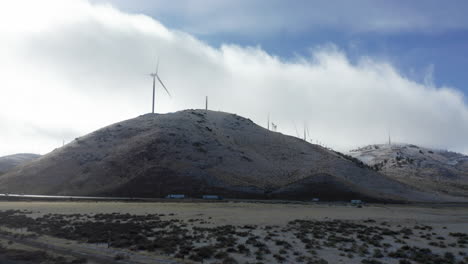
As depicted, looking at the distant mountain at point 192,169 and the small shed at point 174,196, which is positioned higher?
the distant mountain at point 192,169

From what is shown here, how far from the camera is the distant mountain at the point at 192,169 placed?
9506cm

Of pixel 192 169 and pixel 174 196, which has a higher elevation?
pixel 192 169

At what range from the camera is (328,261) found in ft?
70.2

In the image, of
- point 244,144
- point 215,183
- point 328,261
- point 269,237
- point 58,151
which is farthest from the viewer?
point 244,144

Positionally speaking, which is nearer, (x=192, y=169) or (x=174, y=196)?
(x=174, y=196)

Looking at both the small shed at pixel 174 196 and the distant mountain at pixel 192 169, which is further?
the distant mountain at pixel 192 169

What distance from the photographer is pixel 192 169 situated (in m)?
104

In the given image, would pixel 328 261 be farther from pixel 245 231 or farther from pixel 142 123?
pixel 142 123

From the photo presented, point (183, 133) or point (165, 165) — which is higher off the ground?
point (183, 133)

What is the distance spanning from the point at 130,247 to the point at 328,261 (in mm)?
12508

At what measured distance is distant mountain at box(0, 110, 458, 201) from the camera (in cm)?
9506

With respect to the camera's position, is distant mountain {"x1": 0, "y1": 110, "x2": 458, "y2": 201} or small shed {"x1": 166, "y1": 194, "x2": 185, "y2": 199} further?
distant mountain {"x1": 0, "y1": 110, "x2": 458, "y2": 201}

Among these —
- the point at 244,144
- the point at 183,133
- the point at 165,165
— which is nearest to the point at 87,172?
the point at 165,165

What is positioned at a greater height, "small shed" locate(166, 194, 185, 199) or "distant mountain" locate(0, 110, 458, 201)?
"distant mountain" locate(0, 110, 458, 201)
